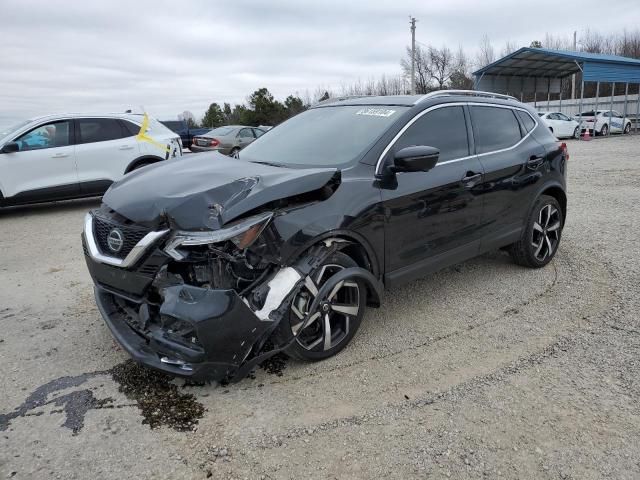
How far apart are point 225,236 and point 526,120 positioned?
3.65 metres

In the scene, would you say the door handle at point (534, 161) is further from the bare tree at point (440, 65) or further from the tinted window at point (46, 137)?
the bare tree at point (440, 65)

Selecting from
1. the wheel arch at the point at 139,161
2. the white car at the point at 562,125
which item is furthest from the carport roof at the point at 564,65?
the wheel arch at the point at 139,161

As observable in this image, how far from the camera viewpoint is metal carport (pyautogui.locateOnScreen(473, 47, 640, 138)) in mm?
24045

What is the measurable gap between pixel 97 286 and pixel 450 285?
3.06 meters

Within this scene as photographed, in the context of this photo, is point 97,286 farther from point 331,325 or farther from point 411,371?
point 411,371

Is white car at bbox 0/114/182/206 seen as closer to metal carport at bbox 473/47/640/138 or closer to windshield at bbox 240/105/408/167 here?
windshield at bbox 240/105/408/167

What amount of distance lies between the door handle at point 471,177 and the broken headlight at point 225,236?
198 cm

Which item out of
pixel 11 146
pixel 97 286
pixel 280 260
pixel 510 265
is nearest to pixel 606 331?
pixel 510 265

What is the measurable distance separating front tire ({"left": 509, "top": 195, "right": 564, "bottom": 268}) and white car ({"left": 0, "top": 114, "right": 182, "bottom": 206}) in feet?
23.0

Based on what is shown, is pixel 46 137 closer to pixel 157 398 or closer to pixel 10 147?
pixel 10 147

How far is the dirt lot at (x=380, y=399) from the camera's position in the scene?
7.90 feet

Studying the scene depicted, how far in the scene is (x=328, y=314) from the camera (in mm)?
3207

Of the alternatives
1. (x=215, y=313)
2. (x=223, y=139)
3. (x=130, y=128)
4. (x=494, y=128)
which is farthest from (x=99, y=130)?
(x=215, y=313)

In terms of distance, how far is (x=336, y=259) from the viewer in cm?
322
